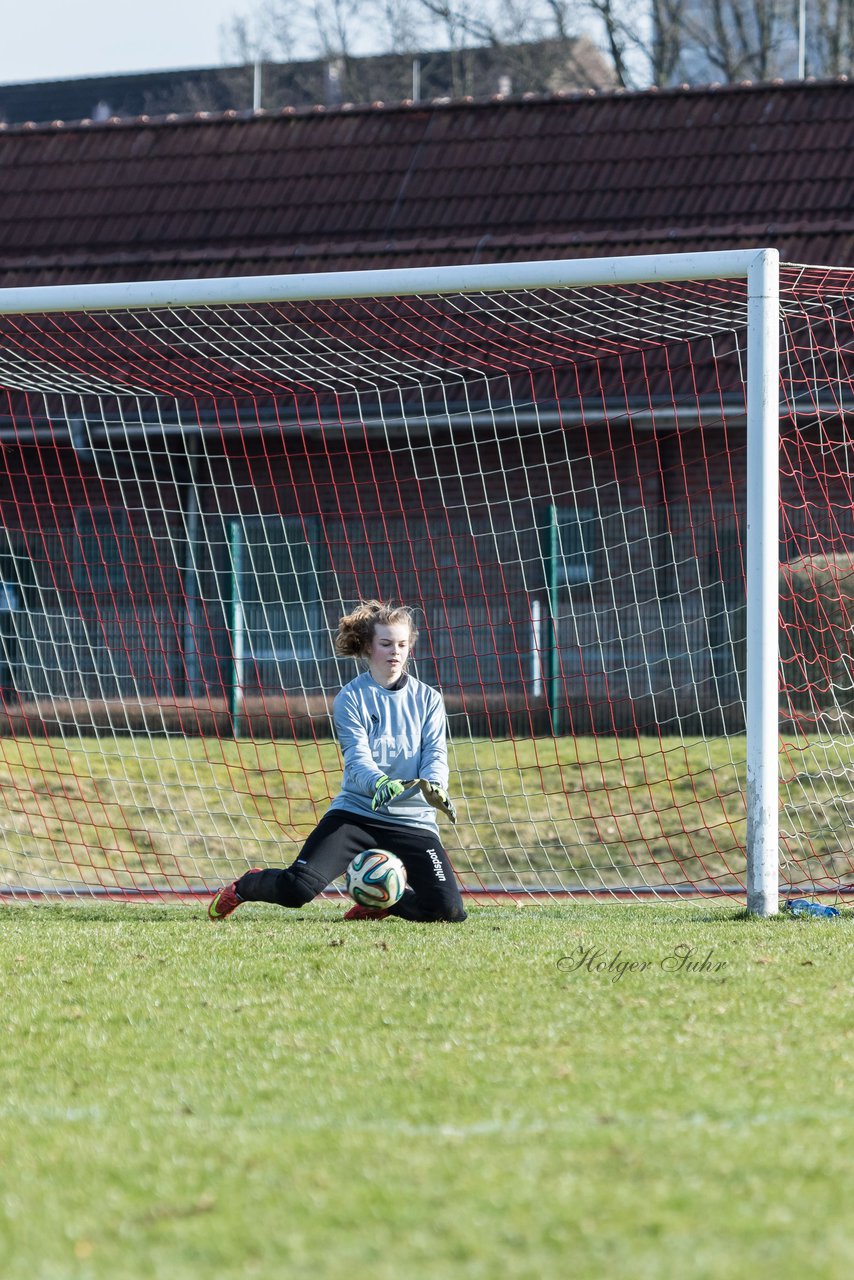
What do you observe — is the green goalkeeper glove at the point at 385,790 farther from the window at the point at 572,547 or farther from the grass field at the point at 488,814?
the window at the point at 572,547

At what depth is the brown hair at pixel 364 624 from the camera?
580cm

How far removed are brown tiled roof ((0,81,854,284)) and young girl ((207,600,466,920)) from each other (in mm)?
9281

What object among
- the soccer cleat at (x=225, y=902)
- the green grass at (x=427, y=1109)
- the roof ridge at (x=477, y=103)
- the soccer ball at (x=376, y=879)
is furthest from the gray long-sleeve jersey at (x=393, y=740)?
the roof ridge at (x=477, y=103)

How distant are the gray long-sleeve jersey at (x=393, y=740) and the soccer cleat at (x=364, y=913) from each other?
0.37m

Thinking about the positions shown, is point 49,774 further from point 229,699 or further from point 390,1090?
point 390,1090

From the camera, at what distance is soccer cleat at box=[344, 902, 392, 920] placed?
231 inches

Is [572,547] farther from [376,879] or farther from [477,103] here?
[376,879]

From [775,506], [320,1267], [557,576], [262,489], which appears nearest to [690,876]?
[775,506]

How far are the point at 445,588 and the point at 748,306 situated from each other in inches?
253

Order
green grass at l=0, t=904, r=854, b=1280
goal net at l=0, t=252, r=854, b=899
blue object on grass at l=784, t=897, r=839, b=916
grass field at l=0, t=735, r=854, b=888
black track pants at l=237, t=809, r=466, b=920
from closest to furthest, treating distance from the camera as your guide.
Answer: green grass at l=0, t=904, r=854, b=1280, black track pants at l=237, t=809, r=466, b=920, blue object on grass at l=784, t=897, r=839, b=916, grass field at l=0, t=735, r=854, b=888, goal net at l=0, t=252, r=854, b=899

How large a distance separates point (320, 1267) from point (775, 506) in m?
4.05

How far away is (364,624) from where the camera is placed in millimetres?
5855

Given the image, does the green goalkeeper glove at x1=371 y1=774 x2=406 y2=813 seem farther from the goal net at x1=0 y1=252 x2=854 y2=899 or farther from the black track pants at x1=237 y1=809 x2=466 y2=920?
the goal net at x1=0 y1=252 x2=854 y2=899

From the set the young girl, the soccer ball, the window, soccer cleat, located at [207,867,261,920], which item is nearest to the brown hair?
the young girl
